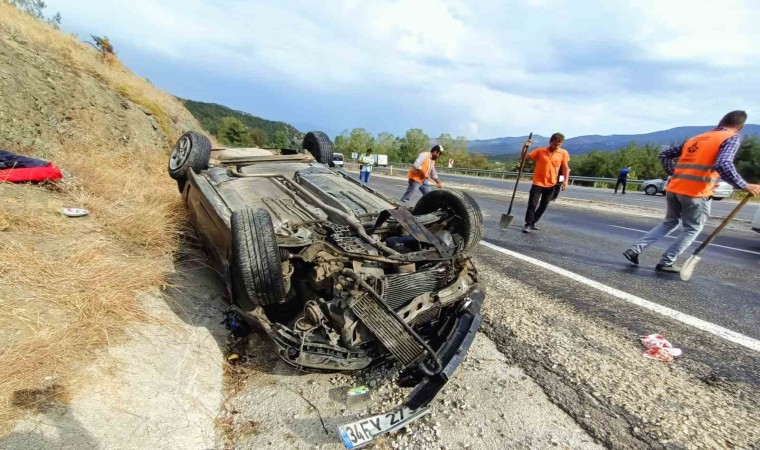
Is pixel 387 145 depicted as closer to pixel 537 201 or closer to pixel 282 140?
pixel 282 140

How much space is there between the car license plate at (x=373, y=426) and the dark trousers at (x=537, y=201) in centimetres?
521

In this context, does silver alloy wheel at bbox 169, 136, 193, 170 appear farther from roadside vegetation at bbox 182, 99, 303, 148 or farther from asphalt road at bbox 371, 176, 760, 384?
asphalt road at bbox 371, 176, 760, 384

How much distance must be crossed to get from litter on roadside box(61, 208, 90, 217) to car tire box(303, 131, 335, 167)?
326 centimetres

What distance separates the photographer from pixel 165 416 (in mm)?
1992

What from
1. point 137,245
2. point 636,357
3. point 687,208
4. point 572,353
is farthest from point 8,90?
point 687,208

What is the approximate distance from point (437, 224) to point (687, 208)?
314 centimetres

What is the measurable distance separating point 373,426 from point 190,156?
3971mm

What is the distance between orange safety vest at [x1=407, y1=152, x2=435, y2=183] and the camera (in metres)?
7.05

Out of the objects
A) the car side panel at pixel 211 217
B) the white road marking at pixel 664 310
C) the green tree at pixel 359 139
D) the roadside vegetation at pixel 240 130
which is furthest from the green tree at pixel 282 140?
the green tree at pixel 359 139

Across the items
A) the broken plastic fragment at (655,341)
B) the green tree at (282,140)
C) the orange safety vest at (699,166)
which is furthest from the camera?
the green tree at (282,140)

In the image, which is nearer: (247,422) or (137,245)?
(247,422)

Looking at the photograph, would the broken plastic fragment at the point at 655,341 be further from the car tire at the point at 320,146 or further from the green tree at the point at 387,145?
the green tree at the point at 387,145

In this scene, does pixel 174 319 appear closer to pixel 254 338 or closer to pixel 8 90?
pixel 254 338

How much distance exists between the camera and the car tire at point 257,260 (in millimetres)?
2311
